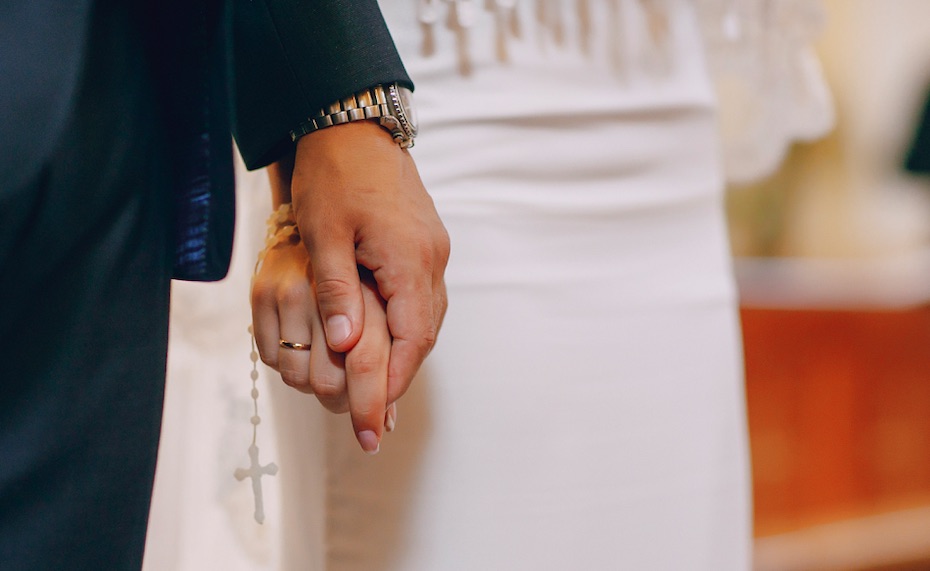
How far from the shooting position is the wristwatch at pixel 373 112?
1.46 feet

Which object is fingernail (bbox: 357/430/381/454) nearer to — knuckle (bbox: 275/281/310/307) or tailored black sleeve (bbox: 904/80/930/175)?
knuckle (bbox: 275/281/310/307)

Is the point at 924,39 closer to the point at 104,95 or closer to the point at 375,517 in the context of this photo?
the point at 375,517

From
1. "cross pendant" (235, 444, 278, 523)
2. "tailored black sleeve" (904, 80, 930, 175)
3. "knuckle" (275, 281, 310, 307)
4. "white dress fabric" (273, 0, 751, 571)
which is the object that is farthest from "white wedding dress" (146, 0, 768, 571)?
"tailored black sleeve" (904, 80, 930, 175)

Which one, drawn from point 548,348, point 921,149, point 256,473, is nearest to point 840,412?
point 921,149

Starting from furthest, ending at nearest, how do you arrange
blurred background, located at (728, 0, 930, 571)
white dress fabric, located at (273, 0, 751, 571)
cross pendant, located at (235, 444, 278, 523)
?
blurred background, located at (728, 0, 930, 571), white dress fabric, located at (273, 0, 751, 571), cross pendant, located at (235, 444, 278, 523)

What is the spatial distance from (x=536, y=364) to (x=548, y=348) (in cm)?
2

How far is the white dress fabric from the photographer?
0.65 metres

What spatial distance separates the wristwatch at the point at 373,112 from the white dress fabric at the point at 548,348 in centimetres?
18

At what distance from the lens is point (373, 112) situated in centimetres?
45

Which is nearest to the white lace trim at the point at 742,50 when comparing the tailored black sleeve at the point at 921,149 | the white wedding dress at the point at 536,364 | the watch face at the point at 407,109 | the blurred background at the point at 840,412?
the white wedding dress at the point at 536,364

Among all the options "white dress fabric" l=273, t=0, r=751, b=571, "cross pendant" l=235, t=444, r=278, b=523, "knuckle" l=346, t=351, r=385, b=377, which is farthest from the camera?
"white dress fabric" l=273, t=0, r=751, b=571

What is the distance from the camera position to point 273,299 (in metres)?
0.45

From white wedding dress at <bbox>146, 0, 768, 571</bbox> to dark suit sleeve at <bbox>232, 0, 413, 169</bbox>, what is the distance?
0.19 m

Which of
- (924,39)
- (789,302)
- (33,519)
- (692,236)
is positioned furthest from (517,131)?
(924,39)
